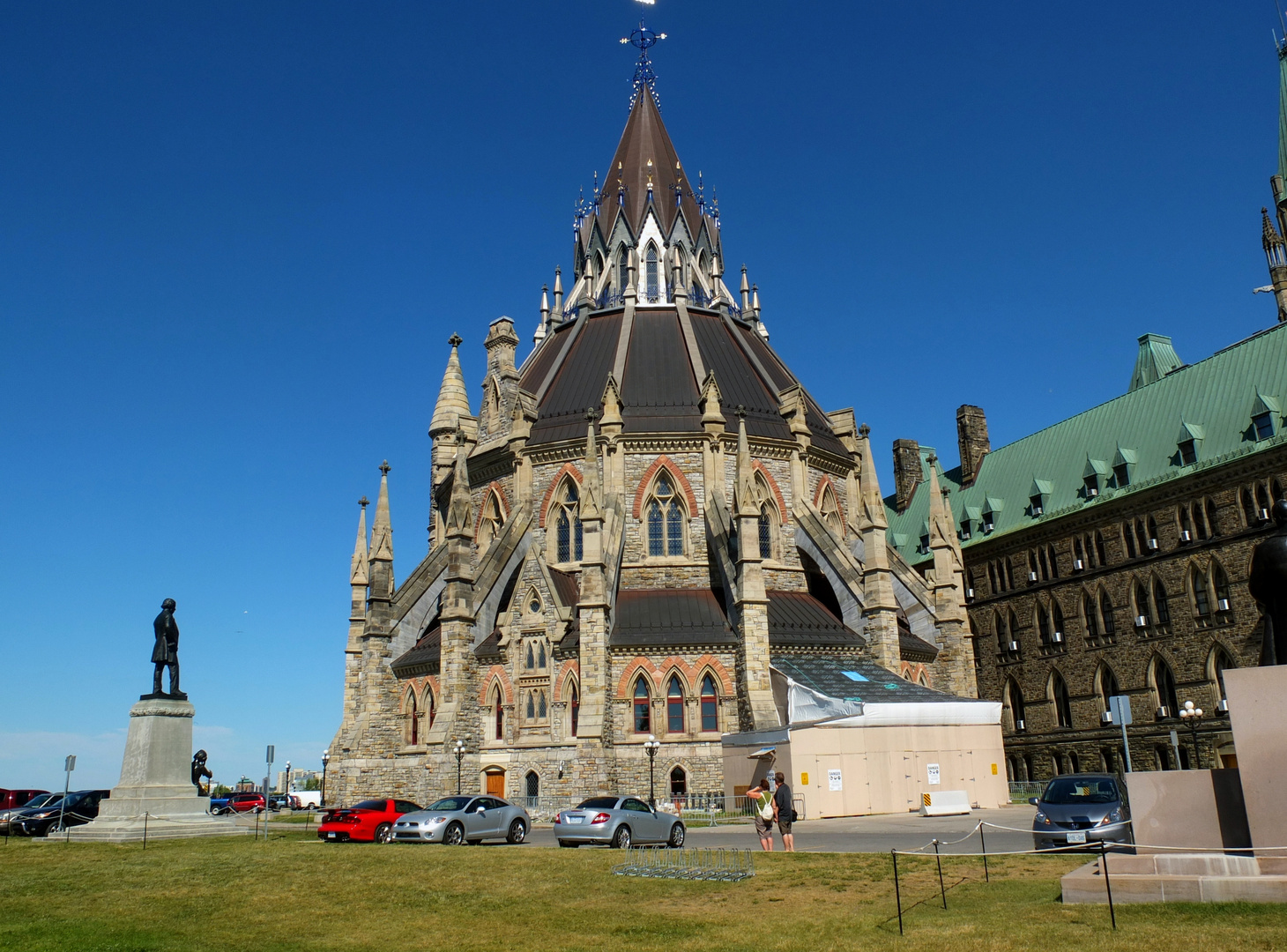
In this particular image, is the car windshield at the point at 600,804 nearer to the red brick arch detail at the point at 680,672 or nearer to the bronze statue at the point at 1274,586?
the red brick arch detail at the point at 680,672

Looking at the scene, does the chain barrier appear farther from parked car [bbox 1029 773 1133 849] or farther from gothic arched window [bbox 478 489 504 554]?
gothic arched window [bbox 478 489 504 554]

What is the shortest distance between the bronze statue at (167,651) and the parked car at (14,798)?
16807 mm

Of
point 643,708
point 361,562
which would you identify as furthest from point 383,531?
point 643,708

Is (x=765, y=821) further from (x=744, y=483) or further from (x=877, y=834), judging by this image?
(x=744, y=483)

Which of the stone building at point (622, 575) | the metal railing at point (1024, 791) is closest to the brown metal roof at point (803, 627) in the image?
the stone building at point (622, 575)

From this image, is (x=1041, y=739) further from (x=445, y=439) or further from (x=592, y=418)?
(x=445, y=439)

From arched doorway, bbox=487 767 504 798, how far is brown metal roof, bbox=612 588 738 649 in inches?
245

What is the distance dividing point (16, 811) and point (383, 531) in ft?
54.0

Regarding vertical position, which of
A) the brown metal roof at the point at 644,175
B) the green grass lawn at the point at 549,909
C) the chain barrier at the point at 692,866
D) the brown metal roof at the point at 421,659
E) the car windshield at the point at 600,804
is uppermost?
the brown metal roof at the point at 644,175

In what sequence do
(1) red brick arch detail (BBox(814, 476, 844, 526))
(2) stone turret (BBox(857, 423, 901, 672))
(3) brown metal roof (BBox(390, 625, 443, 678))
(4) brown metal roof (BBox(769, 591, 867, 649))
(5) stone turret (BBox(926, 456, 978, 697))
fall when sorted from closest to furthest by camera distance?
(4) brown metal roof (BBox(769, 591, 867, 649))
(2) stone turret (BBox(857, 423, 901, 672))
(3) brown metal roof (BBox(390, 625, 443, 678))
(5) stone turret (BBox(926, 456, 978, 697))
(1) red brick arch detail (BBox(814, 476, 844, 526))

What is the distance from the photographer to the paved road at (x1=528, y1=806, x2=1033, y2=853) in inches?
820

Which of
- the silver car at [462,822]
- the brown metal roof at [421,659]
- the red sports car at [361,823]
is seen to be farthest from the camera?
the brown metal roof at [421,659]

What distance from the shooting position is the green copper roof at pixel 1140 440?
43000 mm

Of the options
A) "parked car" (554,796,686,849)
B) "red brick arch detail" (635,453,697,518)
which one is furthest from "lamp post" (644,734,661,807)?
"red brick arch detail" (635,453,697,518)
